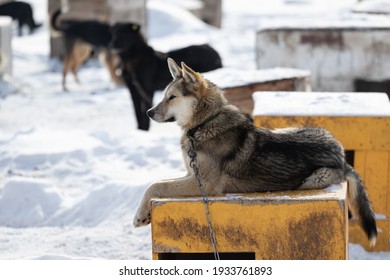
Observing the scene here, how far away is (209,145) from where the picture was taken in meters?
5.05

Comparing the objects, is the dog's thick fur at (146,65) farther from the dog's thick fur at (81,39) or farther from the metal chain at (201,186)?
the metal chain at (201,186)

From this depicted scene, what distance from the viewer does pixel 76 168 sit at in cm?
885

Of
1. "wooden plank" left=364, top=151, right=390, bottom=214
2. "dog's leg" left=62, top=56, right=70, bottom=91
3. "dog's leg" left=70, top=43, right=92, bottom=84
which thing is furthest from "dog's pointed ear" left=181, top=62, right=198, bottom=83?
"dog's leg" left=70, top=43, right=92, bottom=84

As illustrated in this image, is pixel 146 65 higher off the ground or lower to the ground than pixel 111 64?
higher

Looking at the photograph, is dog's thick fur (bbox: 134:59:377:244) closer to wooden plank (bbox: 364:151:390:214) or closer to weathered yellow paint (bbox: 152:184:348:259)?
weathered yellow paint (bbox: 152:184:348:259)

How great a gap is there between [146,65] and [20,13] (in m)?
13.9

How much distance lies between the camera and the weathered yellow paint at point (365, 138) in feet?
20.0

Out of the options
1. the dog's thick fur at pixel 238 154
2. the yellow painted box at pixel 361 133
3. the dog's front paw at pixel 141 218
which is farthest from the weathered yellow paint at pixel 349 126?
the dog's front paw at pixel 141 218

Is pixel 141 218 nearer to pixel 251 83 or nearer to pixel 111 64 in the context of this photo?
pixel 251 83

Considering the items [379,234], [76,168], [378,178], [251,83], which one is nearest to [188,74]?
[378,178]

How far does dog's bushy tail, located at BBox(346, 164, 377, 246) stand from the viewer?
16.3 feet

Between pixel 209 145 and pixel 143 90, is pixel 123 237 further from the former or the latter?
pixel 143 90
